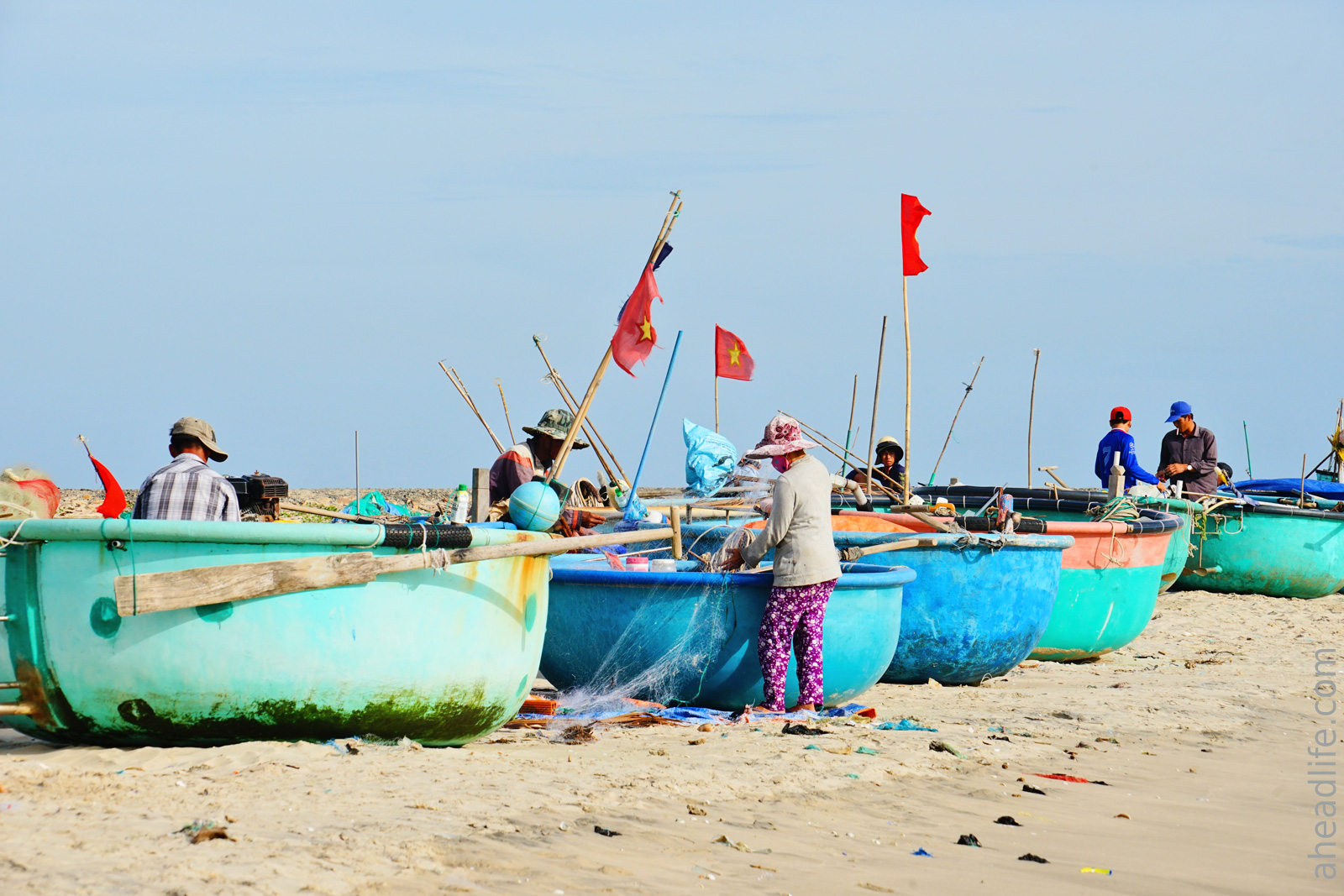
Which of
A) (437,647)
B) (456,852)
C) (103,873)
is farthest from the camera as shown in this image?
(437,647)

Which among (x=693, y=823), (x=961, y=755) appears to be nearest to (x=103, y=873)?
(x=693, y=823)

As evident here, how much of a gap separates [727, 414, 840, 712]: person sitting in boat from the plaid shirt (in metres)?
2.63

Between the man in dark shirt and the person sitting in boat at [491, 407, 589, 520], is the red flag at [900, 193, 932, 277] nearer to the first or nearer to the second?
the person sitting in boat at [491, 407, 589, 520]

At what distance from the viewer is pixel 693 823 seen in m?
4.58

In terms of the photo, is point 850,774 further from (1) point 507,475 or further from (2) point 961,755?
(1) point 507,475

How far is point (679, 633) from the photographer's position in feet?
22.9

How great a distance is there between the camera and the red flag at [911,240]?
10.9 metres

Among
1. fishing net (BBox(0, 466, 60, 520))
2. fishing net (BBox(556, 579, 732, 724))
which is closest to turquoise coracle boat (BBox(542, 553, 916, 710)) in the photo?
fishing net (BBox(556, 579, 732, 724))

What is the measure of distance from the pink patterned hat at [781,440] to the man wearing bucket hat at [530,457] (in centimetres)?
223

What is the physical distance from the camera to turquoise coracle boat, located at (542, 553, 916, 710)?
274 inches

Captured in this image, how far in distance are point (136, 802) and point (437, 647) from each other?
127 centimetres

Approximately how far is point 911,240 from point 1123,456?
293 cm

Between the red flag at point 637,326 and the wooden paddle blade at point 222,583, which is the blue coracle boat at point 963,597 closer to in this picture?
the red flag at point 637,326

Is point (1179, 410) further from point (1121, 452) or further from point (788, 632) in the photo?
point (788, 632)
